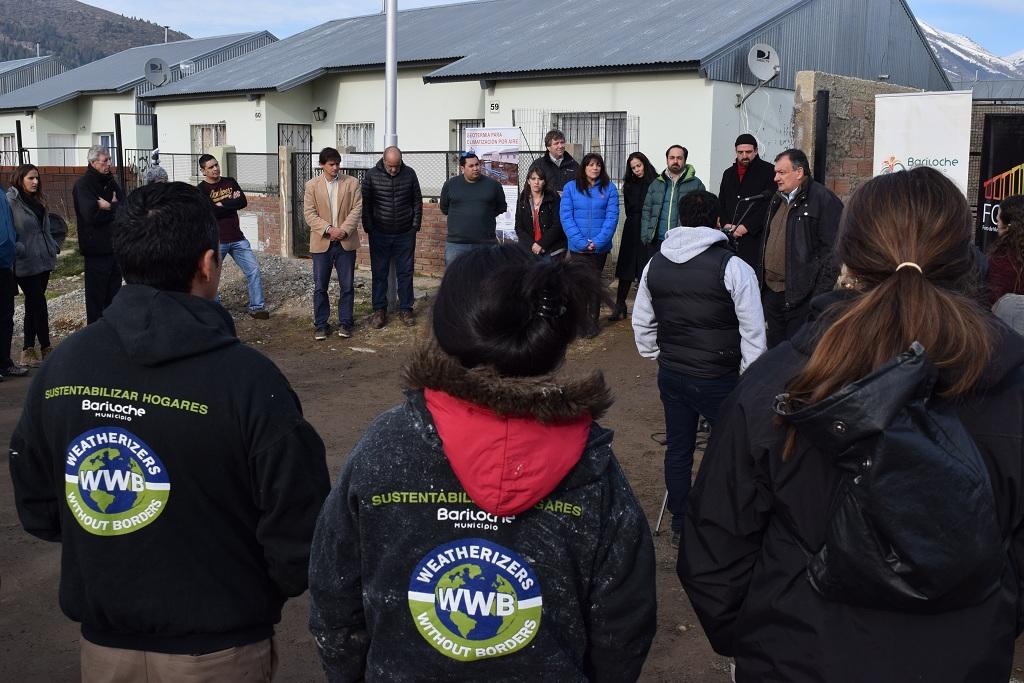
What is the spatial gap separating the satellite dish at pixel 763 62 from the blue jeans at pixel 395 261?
5855mm

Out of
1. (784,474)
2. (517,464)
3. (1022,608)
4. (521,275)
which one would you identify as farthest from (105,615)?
(1022,608)

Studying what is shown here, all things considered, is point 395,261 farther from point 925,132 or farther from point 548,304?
point 548,304

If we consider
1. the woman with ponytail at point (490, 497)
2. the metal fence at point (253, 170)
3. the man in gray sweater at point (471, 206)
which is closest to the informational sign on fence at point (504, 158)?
the man in gray sweater at point (471, 206)

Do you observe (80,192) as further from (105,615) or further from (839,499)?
(839,499)

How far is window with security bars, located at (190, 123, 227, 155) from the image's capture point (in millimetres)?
24062

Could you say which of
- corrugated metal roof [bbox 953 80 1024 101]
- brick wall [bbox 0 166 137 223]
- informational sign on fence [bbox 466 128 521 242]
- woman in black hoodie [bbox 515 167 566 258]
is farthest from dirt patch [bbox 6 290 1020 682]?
corrugated metal roof [bbox 953 80 1024 101]

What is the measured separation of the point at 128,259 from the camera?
2.48 metres

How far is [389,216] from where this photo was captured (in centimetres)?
1095

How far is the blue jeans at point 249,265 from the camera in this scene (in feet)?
37.4

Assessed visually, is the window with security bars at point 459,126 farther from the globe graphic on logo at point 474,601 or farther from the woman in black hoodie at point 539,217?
the globe graphic on logo at point 474,601

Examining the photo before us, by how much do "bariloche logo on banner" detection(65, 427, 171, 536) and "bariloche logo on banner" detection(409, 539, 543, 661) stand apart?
0.80m

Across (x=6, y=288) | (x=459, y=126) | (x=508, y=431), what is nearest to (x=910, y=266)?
(x=508, y=431)

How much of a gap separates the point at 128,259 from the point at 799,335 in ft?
5.24

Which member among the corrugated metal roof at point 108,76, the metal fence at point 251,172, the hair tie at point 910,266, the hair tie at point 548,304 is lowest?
the hair tie at point 548,304
